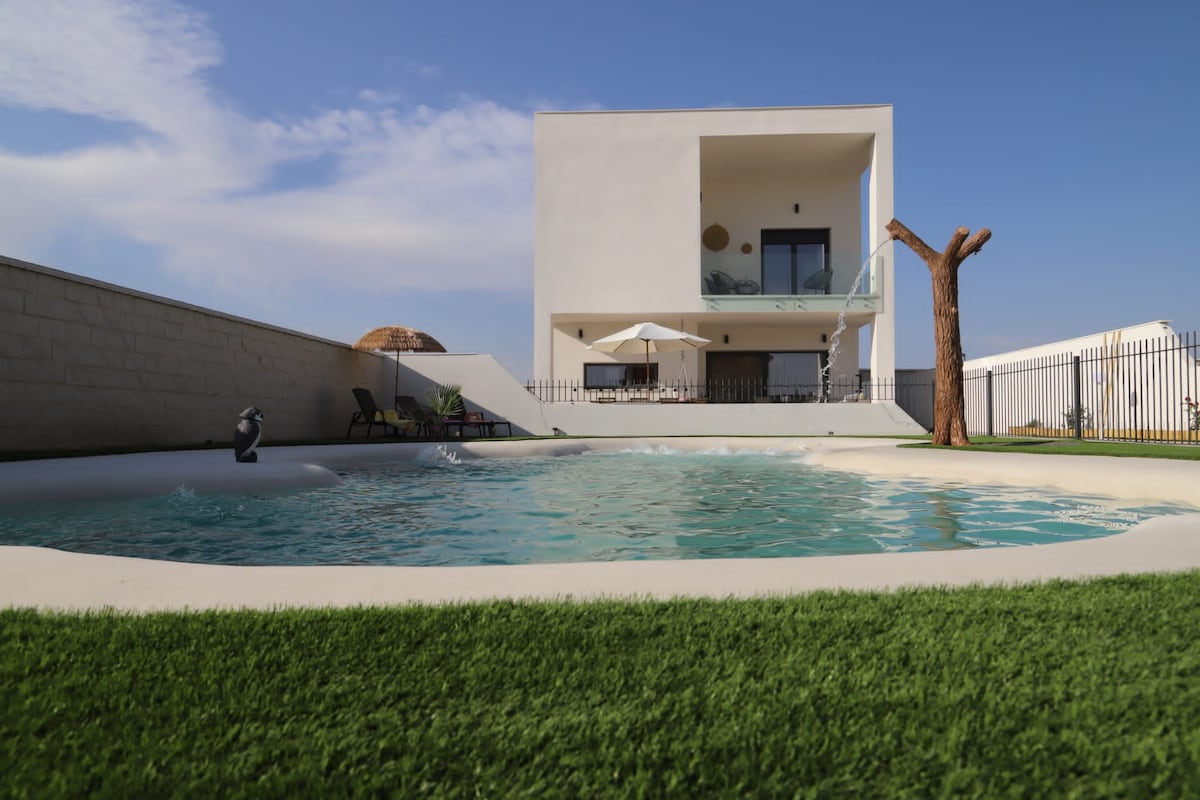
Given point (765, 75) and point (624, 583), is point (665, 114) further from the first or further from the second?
point (624, 583)

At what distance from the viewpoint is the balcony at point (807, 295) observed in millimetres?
20188

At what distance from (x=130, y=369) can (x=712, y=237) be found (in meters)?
17.0

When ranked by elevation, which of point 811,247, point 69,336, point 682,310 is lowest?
point 69,336

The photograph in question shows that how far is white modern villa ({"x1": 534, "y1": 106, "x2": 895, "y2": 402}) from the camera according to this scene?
2017 cm

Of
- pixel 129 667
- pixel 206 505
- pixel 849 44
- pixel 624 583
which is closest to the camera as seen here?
pixel 129 667

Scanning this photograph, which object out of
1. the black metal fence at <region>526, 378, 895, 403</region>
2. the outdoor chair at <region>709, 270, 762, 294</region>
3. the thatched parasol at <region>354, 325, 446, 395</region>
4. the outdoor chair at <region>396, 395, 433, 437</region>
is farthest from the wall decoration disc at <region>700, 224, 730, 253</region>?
the outdoor chair at <region>396, 395, 433, 437</region>

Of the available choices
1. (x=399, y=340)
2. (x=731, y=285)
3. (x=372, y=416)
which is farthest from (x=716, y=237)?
(x=372, y=416)

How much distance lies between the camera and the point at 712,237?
22.8 m

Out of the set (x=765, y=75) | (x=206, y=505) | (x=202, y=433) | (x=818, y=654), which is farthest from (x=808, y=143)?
(x=818, y=654)

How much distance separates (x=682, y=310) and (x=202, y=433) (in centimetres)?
1296

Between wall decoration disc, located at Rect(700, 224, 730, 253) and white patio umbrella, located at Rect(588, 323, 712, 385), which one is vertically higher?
wall decoration disc, located at Rect(700, 224, 730, 253)

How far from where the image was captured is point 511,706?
1.86 meters

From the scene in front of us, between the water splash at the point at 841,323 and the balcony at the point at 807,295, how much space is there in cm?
4

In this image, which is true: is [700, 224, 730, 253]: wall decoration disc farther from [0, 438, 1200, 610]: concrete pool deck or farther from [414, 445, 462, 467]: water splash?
[0, 438, 1200, 610]: concrete pool deck
